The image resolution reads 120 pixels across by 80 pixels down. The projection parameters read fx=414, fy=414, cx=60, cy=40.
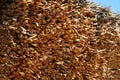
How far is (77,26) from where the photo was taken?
245 inches

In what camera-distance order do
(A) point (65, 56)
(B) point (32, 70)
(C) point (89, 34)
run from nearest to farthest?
1. (B) point (32, 70)
2. (A) point (65, 56)
3. (C) point (89, 34)

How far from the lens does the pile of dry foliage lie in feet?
16.6

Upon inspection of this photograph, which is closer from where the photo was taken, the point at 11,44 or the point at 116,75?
the point at 11,44

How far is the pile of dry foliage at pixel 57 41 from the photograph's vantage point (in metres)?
5.05

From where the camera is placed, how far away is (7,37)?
4.98 m

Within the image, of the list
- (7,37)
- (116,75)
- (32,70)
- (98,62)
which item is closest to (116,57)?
(116,75)

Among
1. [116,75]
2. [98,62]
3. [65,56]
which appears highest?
[65,56]

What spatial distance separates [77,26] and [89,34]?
0.47 metres

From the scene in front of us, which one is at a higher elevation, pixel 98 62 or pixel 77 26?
pixel 77 26

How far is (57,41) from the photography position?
5691mm

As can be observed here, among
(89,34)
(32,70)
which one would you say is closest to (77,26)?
(89,34)

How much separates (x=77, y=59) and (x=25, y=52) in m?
1.15

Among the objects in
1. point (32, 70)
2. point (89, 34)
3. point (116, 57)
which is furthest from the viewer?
point (116, 57)

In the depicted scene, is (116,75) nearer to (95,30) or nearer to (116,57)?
(116,57)
